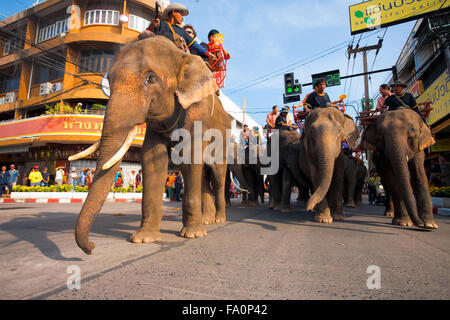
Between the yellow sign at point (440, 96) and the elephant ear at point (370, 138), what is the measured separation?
10.1 meters

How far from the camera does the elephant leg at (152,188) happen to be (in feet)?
9.13

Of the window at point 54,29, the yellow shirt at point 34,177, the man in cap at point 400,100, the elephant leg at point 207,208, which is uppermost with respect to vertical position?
the window at point 54,29

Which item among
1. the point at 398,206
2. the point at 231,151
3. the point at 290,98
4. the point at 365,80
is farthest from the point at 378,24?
the point at 398,206

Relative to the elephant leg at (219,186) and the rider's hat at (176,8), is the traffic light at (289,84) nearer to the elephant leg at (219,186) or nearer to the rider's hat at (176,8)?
the elephant leg at (219,186)

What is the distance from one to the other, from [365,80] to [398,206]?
738 inches

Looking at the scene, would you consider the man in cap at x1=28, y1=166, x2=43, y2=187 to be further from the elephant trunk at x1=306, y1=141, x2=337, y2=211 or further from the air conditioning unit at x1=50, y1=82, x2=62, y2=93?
the elephant trunk at x1=306, y1=141, x2=337, y2=211

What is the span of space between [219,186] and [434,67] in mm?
17062

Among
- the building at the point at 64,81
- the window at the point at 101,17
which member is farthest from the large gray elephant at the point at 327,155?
the window at the point at 101,17

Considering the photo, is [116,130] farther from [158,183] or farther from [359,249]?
[359,249]

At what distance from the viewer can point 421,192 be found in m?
4.33

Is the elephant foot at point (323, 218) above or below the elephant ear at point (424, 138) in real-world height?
below

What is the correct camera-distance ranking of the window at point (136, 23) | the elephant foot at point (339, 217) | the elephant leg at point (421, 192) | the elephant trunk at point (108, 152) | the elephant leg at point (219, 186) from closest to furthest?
the elephant trunk at point (108, 152), the elephant leg at point (421, 192), the elephant leg at point (219, 186), the elephant foot at point (339, 217), the window at point (136, 23)

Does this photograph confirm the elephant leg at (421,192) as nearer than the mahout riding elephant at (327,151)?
Yes

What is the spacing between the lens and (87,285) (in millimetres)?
1430
